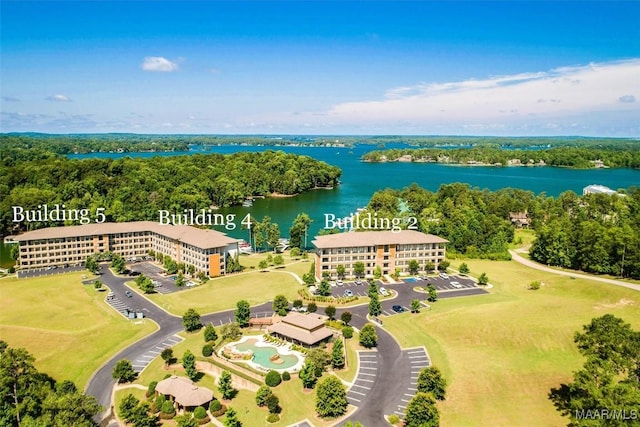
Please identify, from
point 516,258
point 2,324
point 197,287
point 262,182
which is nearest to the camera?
point 2,324

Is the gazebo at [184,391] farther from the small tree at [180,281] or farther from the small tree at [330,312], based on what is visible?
the small tree at [180,281]

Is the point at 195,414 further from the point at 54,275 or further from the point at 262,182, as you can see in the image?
the point at 262,182

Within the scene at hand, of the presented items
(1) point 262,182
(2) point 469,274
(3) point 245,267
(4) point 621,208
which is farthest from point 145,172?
(4) point 621,208

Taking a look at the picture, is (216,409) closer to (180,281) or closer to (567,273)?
(180,281)

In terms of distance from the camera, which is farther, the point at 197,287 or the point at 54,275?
the point at 54,275

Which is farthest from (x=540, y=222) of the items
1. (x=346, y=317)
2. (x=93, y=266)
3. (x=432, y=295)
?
(x=93, y=266)

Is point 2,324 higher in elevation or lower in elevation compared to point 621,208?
lower
